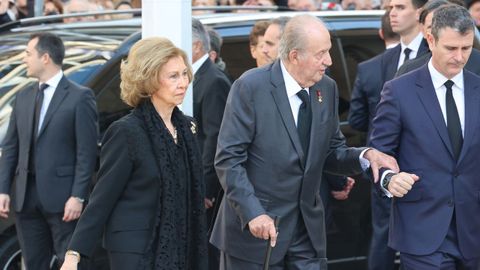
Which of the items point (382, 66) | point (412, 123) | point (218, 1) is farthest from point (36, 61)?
point (218, 1)

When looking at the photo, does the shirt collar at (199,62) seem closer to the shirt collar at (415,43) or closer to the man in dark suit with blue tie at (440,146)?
the shirt collar at (415,43)

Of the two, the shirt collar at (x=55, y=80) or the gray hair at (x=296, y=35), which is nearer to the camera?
the gray hair at (x=296, y=35)

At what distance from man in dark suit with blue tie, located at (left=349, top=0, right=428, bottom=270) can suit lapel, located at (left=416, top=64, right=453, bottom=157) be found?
1.71 meters

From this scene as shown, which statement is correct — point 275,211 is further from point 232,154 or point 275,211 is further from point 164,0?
point 164,0

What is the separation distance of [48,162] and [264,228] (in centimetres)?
258

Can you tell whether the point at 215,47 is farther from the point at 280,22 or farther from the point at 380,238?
the point at 380,238

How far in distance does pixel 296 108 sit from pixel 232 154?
0.47 meters

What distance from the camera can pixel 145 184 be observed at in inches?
216

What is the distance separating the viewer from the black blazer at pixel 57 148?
7648 mm

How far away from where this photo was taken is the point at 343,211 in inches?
334

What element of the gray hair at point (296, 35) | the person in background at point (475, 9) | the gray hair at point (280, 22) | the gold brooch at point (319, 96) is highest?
the gray hair at point (296, 35)

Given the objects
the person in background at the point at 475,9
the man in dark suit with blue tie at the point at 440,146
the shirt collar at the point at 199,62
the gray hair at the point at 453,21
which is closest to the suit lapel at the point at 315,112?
the man in dark suit with blue tie at the point at 440,146

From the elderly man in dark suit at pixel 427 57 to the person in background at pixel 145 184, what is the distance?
207 cm

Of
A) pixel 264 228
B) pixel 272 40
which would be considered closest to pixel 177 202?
pixel 264 228
